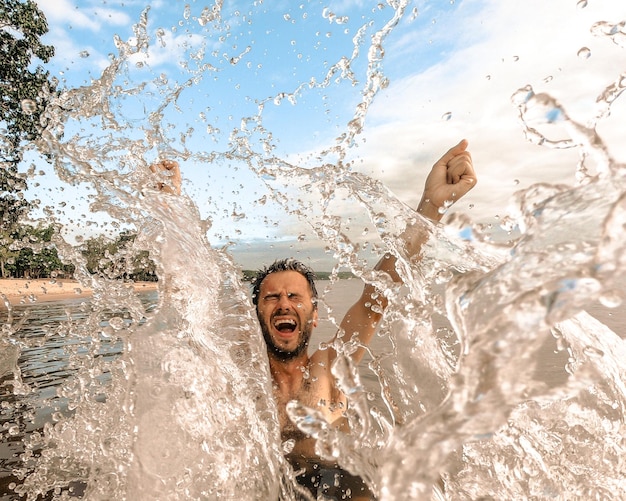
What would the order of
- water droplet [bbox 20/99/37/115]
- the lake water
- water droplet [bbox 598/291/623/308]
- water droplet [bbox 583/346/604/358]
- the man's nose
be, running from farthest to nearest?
the man's nose, the lake water, water droplet [bbox 20/99/37/115], water droplet [bbox 583/346/604/358], water droplet [bbox 598/291/623/308]

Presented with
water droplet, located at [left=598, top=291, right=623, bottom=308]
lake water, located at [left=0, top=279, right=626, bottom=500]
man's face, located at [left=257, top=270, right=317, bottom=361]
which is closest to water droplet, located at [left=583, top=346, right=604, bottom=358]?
lake water, located at [left=0, top=279, right=626, bottom=500]

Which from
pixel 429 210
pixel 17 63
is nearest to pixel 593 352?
pixel 429 210


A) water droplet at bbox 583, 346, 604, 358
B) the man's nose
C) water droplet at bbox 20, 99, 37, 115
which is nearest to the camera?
water droplet at bbox 583, 346, 604, 358

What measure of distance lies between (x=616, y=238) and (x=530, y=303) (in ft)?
0.80

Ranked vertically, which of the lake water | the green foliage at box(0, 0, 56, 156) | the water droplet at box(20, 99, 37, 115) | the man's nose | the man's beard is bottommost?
the lake water

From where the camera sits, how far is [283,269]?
472 centimetres

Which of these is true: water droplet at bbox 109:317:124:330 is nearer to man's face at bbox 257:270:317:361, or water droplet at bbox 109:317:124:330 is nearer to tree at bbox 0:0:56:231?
man's face at bbox 257:270:317:361

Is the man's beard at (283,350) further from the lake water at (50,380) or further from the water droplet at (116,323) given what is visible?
the water droplet at (116,323)

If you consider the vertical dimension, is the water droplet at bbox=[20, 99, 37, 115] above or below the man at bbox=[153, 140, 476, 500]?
above

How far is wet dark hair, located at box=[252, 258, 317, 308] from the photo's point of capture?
4.71 metres

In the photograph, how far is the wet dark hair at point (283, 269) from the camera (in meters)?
4.71

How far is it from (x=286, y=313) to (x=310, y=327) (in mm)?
332

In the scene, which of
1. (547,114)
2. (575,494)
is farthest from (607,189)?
(575,494)

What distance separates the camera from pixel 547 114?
1.60 m
